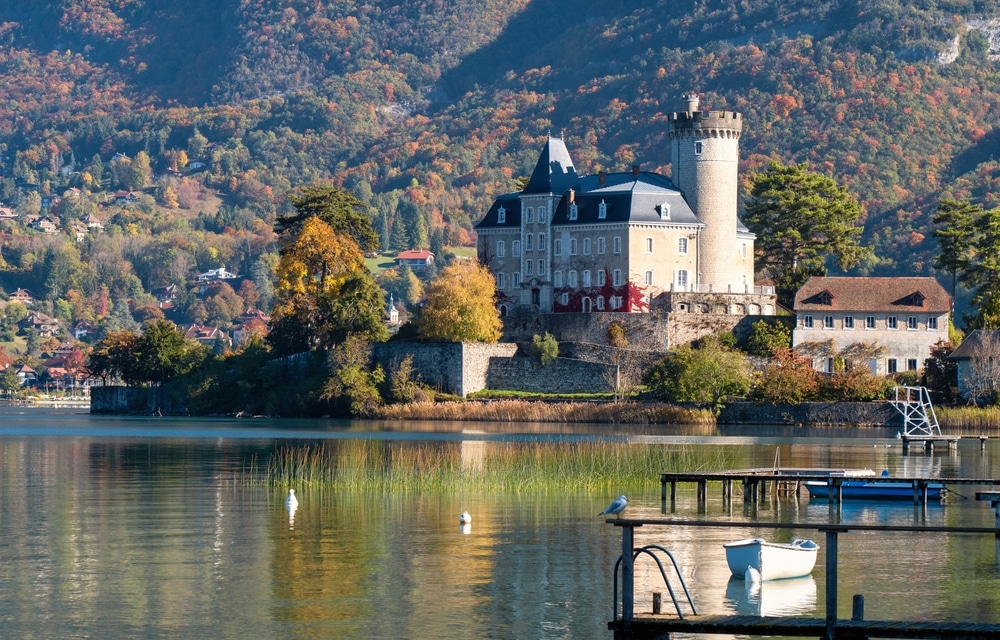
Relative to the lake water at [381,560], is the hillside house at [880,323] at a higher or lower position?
higher

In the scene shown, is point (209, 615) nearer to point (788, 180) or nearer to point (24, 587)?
point (24, 587)

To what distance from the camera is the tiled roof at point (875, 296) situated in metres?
88.7

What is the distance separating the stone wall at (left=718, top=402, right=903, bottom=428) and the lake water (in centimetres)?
2831

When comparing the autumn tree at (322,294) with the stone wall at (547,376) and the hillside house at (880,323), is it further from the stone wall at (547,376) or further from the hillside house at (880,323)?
the hillside house at (880,323)

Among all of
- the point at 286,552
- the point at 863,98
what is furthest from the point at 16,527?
the point at 863,98

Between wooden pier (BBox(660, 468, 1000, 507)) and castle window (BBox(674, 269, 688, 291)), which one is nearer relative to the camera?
wooden pier (BBox(660, 468, 1000, 507))

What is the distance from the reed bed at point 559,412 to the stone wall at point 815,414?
52.3 inches

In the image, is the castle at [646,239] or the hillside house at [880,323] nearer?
the hillside house at [880,323]

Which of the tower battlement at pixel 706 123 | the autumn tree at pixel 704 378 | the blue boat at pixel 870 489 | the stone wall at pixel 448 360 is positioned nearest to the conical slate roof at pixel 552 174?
the tower battlement at pixel 706 123

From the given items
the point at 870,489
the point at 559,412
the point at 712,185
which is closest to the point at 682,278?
the point at 712,185

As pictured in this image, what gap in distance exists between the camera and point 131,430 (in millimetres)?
79750

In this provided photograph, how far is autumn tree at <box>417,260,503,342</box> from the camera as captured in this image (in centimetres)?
9131

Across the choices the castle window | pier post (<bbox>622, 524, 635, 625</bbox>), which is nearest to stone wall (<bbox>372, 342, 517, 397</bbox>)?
the castle window

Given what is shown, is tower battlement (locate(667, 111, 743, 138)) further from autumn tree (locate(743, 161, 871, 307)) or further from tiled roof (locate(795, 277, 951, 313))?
tiled roof (locate(795, 277, 951, 313))
